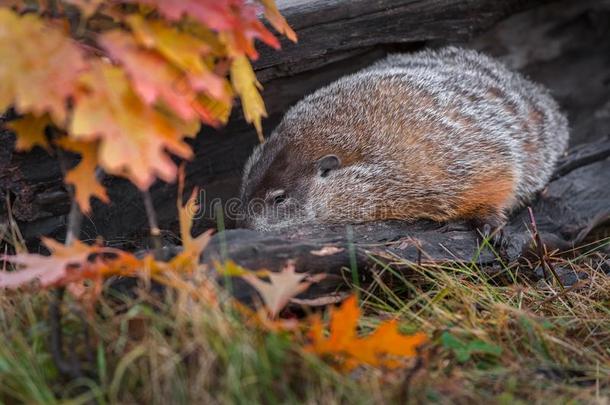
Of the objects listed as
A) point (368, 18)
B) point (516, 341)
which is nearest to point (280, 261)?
point (516, 341)

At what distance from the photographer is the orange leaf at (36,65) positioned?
8.95 ft

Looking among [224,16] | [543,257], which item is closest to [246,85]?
[224,16]

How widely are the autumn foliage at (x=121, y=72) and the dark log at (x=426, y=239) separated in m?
0.69

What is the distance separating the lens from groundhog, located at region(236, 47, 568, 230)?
4898mm

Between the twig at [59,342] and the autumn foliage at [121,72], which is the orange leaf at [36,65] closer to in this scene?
the autumn foliage at [121,72]

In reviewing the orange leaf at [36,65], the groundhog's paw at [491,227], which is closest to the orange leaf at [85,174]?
the orange leaf at [36,65]

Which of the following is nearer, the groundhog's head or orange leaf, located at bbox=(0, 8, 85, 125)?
orange leaf, located at bbox=(0, 8, 85, 125)

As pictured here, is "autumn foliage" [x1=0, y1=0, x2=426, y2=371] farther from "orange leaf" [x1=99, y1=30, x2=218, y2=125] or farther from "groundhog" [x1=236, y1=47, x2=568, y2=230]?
"groundhog" [x1=236, y1=47, x2=568, y2=230]

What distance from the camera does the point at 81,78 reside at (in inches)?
109

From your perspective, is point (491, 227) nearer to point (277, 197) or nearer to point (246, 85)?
point (277, 197)

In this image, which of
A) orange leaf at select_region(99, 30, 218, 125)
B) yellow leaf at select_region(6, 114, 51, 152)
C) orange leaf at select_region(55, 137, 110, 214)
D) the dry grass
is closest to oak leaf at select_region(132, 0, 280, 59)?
orange leaf at select_region(99, 30, 218, 125)

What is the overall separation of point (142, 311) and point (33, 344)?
454 millimetres

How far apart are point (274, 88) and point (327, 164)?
3.01 feet

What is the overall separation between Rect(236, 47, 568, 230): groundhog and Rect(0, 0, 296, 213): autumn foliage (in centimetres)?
167
